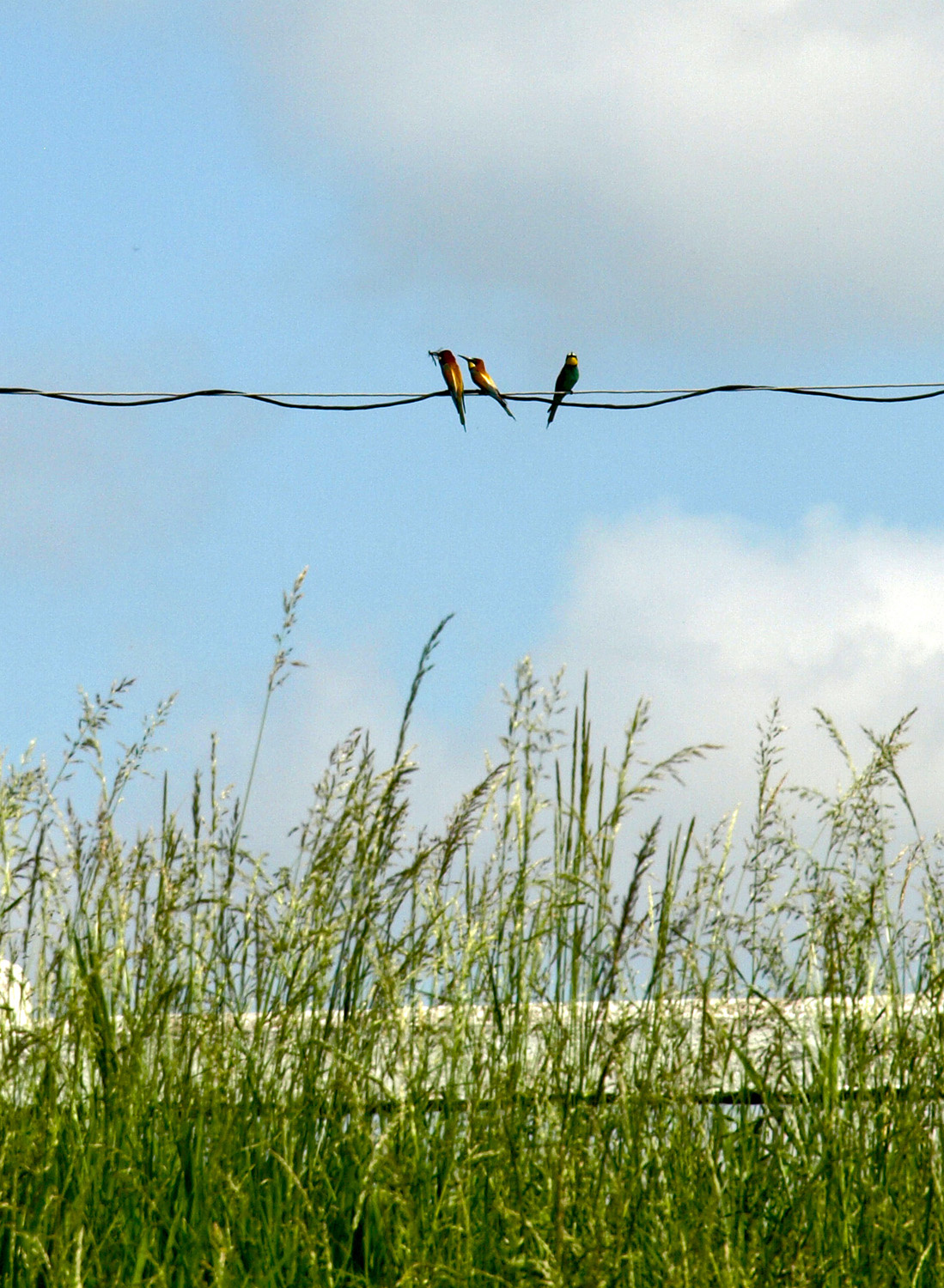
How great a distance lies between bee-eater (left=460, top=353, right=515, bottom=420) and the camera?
4.14m

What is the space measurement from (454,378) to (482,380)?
0.67 feet

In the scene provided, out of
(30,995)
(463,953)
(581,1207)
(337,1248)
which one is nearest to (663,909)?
(463,953)

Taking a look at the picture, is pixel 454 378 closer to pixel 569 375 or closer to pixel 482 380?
pixel 482 380

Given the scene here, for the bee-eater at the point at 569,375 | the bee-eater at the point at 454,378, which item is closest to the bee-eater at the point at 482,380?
the bee-eater at the point at 454,378

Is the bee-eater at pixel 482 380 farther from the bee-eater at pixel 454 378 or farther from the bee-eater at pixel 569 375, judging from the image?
the bee-eater at pixel 569 375

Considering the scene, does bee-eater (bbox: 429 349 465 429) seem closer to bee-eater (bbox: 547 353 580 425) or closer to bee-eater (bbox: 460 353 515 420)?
bee-eater (bbox: 460 353 515 420)

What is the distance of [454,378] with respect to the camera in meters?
4.08

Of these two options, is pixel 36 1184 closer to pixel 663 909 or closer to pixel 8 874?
pixel 8 874

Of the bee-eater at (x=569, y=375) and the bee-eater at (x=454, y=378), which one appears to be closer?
the bee-eater at (x=454, y=378)

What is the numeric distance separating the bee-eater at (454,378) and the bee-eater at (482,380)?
4 cm

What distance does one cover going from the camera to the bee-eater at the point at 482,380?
13.6 feet

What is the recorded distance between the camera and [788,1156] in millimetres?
2529

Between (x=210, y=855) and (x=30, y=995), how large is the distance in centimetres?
48

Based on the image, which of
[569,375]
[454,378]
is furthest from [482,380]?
[569,375]
